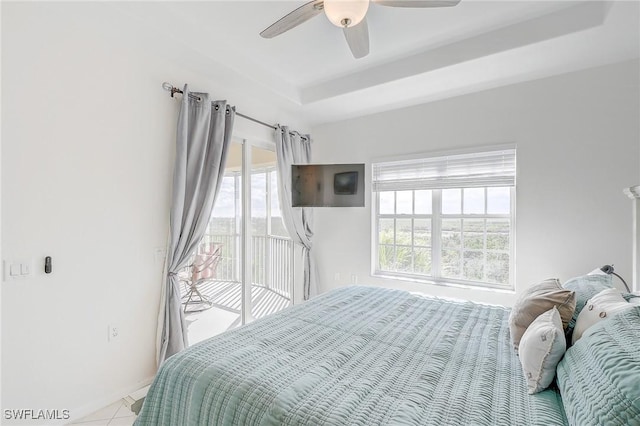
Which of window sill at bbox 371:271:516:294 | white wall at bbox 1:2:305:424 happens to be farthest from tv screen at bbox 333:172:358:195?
white wall at bbox 1:2:305:424

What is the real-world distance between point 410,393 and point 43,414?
2336 mm

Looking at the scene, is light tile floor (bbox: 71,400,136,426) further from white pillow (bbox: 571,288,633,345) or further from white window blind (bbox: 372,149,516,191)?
white window blind (bbox: 372,149,516,191)

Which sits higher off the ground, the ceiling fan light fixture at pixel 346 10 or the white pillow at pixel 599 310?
the ceiling fan light fixture at pixel 346 10

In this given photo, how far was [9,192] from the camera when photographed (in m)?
1.78

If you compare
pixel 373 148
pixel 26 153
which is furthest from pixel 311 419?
pixel 373 148

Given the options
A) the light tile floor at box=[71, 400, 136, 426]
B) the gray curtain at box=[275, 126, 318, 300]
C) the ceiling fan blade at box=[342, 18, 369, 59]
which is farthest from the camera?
the gray curtain at box=[275, 126, 318, 300]

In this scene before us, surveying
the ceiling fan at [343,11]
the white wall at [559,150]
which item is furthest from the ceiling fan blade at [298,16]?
the white wall at [559,150]

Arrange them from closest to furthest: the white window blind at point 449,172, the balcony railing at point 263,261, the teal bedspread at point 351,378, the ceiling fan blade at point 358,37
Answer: the teal bedspread at point 351,378, the ceiling fan blade at point 358,37, the white window blind at point 449,172, the balcony railing at point 263,261

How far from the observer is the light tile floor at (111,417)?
2.01m

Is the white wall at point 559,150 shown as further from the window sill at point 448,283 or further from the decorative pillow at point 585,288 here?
the decorative pillow at point 585,288

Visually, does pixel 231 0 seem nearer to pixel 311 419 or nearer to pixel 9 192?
pixel 9 192

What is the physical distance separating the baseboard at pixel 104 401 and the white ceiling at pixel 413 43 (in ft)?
9.06

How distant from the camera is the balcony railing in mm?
3240

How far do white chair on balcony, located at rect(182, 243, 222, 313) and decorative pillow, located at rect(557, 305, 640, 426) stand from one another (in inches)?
111
